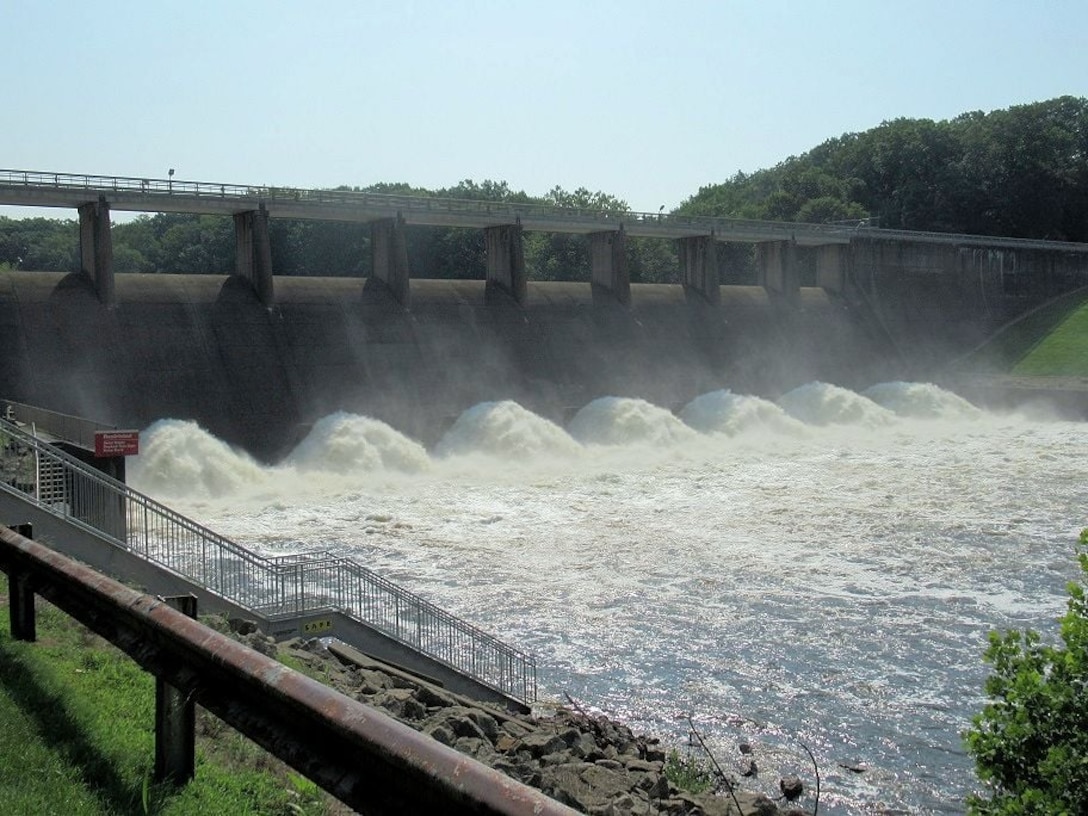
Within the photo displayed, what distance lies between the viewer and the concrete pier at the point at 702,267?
147 ft

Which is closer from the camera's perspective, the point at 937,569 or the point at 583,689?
the point at 583,689

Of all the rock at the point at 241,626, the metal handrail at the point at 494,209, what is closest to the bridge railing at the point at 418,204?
the metal handrail at the point at 494,209

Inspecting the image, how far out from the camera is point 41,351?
86.4 ft

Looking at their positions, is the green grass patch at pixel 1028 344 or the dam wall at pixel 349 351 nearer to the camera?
the dam wall at pixel 349 351

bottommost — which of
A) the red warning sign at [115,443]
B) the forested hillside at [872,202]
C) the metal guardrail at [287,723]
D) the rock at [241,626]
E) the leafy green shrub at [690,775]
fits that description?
the leafy green shrub at [690,775]

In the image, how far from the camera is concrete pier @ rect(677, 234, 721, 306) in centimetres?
4491

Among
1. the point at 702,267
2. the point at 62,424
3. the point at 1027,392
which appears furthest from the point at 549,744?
the point at 1027,392

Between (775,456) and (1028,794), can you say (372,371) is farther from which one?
(1028,794)

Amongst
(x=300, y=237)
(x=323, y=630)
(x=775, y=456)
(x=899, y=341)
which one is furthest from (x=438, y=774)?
(x=300, y=237)

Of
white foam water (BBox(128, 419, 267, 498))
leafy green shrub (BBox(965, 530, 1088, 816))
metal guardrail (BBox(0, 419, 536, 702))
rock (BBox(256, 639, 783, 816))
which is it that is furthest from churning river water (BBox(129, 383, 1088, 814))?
leafy green shrub (BBox(965, 530, 1088, 816))

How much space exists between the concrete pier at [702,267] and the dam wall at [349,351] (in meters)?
0.68

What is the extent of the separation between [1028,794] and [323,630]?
976 centimetres

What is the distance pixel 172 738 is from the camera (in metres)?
4.61

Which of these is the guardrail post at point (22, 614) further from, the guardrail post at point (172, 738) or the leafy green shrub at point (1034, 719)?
the leafy green shrub at point (1034, 719)
